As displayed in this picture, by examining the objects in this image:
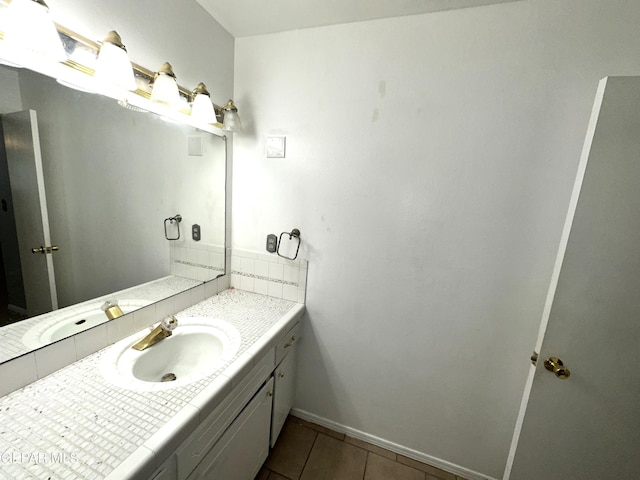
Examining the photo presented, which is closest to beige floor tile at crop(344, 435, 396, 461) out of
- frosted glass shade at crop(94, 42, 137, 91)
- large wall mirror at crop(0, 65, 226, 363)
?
large wall mirror at crop(0, 65, 226, 363)

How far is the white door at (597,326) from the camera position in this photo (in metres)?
0.87

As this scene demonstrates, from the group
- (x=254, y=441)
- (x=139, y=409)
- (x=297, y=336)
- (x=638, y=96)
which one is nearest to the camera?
(x=139, y=409)

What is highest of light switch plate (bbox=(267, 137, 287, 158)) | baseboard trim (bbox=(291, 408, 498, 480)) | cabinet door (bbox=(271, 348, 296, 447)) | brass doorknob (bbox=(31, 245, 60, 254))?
light switch plate (bbox=(267, 137, 287, 158))

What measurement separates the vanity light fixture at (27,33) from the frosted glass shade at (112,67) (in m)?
0.12

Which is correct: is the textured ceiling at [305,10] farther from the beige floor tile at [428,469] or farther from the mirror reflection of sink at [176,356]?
the beige floor tile at [428,469]

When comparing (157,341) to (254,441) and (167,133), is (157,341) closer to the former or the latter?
(254,441)

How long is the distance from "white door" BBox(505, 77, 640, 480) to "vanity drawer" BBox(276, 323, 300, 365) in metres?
1.12

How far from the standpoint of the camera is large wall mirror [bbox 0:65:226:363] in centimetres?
75

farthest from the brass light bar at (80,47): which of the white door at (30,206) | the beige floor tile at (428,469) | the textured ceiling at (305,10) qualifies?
the beige floor tile at (428,469)

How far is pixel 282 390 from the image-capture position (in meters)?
1.37

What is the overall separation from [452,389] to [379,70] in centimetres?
168

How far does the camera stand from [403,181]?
48.6 inches

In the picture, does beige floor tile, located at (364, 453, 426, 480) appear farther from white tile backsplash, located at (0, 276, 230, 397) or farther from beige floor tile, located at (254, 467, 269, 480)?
white tile backsplash, located at (0, 276, 230, 397)

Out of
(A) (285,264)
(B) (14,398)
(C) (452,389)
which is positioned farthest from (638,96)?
(B) (14,398)
